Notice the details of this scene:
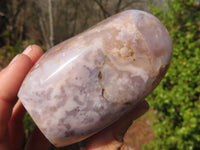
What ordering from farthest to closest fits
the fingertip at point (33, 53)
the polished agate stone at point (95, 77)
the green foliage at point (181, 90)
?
the green foliage at point (181, 90)
the fingertip at point (33, 53)
the polished agate stone at point (95, 77)

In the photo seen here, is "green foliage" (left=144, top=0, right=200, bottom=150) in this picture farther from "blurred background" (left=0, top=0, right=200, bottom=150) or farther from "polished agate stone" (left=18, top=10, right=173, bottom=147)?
"polished agate stone" (left=18, top=10, right=173, bottom=147)

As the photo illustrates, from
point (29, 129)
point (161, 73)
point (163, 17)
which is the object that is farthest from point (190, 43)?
point (29, 129)

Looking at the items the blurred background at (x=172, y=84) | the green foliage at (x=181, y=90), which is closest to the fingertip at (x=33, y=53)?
the blurred background at (x=172, y=84)

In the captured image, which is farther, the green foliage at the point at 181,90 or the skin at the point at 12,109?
the green foliage at the point at 181,90

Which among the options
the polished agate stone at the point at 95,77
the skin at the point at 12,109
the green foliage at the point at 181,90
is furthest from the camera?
the green foliage at the point at 181,90

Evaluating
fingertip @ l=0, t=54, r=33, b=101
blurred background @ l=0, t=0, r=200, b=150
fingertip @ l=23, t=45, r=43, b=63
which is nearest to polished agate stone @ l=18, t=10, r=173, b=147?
fingertip @ l=0, t=54, r=33, b=101

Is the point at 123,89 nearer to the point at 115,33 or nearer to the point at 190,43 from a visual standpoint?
the point at 115,33

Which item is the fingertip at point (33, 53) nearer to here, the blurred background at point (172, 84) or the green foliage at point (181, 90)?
the blurred background at point (172, 84)
